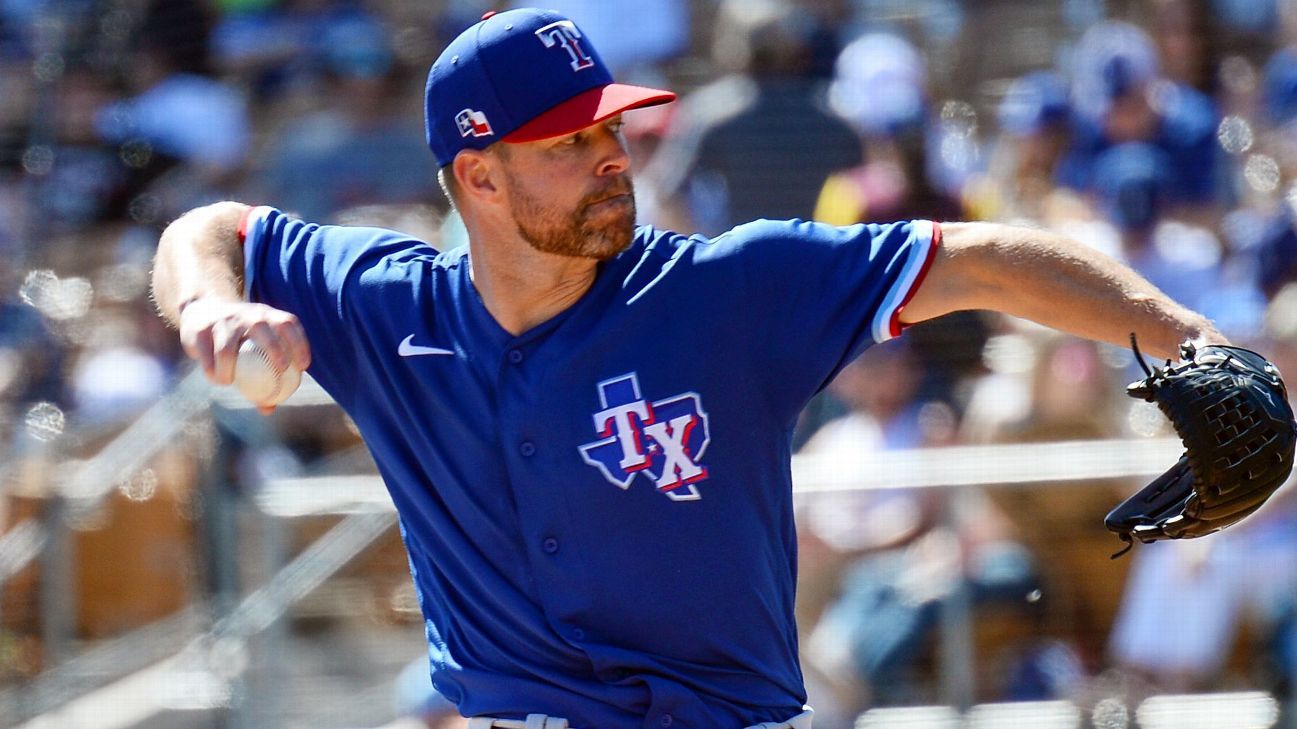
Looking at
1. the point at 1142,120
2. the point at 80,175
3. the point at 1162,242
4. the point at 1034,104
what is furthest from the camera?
the point at 80,175

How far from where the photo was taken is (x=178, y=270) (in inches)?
106

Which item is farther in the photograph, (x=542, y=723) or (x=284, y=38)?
(x=284, y=38)

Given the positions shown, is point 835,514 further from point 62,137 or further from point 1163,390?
point 62,137

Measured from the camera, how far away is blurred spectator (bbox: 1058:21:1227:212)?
19.6ft

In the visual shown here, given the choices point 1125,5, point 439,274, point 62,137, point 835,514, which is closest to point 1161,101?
point 1125,5

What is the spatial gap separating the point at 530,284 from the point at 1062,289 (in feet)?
2.81

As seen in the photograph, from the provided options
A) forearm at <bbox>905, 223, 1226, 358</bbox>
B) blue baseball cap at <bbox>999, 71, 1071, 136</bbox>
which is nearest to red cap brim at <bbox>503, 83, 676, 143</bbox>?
forearm at <bbox>905, 223, 1226, 358</bbox>

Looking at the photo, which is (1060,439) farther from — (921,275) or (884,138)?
(921,275)

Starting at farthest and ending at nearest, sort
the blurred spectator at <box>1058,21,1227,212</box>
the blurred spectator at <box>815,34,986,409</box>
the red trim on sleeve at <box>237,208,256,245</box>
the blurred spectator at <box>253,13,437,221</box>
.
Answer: the blurred spectator at <box>253,13,437,221</box>, the blurred spectator at <box>1058,21,1227,212</box>, the blurred spectator at <box>815,34,986,409</box>, the red trim on sleeve at <box>237,208,256,245</box>

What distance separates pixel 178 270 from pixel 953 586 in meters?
2.59

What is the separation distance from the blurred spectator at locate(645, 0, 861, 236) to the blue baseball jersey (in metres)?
3.38

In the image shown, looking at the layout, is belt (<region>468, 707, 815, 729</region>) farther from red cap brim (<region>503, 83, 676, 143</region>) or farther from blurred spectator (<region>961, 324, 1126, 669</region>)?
blurred spectator (<region>961, 324, 1126, 669</region>)

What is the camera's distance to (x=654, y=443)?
2.52 m

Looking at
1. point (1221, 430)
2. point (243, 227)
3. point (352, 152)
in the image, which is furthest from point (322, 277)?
point (352, 152)
